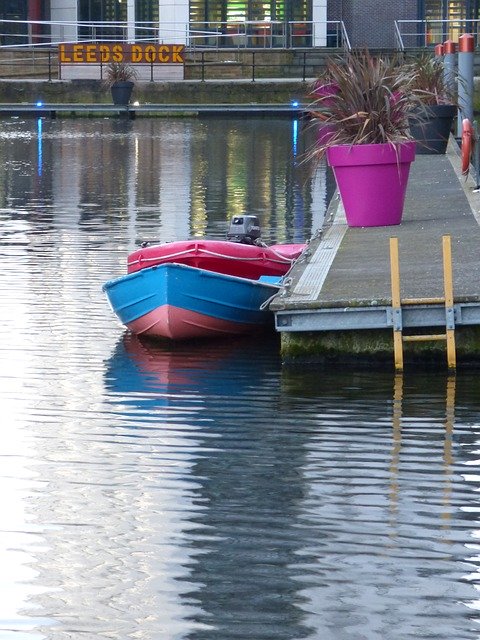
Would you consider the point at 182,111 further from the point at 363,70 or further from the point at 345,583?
the point at 345,583

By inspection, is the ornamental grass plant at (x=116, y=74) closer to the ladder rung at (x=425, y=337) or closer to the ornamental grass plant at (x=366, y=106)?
the ornamental grass plant at (x=366, y=106)

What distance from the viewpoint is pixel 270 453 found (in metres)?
8.41

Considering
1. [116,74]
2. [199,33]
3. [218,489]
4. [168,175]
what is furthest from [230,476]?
[199,33]

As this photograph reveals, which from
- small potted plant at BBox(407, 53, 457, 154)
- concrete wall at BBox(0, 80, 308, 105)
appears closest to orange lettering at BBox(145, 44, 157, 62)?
concrete wall at BBox(0, 80, 308, 105)

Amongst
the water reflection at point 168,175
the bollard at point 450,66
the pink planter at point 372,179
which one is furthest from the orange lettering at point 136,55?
the pink planter at point 372,179

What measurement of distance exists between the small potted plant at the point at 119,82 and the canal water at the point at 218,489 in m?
33.7

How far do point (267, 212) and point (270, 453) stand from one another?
522 inches

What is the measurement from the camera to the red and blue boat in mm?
11883

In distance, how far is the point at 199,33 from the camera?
5716 cm

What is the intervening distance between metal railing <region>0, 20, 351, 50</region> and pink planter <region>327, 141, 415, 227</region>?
40.9 meters

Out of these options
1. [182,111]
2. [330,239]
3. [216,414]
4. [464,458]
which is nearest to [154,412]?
[216,414]

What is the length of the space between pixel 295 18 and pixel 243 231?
45.5m

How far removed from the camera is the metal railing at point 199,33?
56600 millimetres

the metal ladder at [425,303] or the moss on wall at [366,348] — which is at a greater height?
the metal ladder at [425,303]
